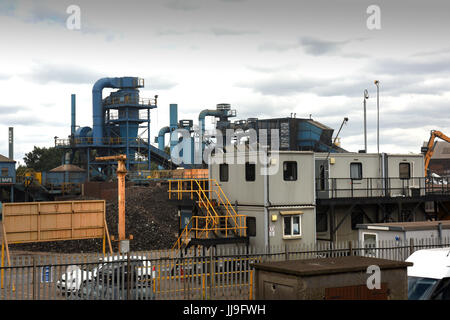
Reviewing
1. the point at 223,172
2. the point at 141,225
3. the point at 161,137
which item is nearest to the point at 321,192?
the point at 223,172

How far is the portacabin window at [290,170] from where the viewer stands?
2940 cm

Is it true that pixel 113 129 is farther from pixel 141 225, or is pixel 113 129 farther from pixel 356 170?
pixel 356 170

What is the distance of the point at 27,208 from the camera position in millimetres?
27844

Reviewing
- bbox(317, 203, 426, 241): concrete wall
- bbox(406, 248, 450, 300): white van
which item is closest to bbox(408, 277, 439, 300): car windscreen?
bbox(406, 248, 450, 300): white van

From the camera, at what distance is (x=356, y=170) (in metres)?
34.5

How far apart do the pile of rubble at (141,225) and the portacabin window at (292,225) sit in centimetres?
1286

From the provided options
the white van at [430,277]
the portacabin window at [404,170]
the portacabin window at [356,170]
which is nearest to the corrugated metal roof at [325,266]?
the white van at [430,277]

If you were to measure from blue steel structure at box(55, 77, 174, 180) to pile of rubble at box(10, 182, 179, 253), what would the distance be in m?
12.5

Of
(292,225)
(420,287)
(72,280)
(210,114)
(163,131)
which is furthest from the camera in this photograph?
(163,131)

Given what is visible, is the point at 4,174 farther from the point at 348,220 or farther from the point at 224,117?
the point at 348,220

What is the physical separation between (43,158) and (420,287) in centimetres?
10894

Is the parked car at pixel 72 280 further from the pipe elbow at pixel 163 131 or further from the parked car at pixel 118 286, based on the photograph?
the pipe elbow at pixel 163 131

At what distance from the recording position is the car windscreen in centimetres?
1443

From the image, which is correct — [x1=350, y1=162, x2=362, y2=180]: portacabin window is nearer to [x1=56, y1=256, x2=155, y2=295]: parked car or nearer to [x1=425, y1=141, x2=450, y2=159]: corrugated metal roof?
[x1=56, y1=256, x2=155, y2=295]: parked car
